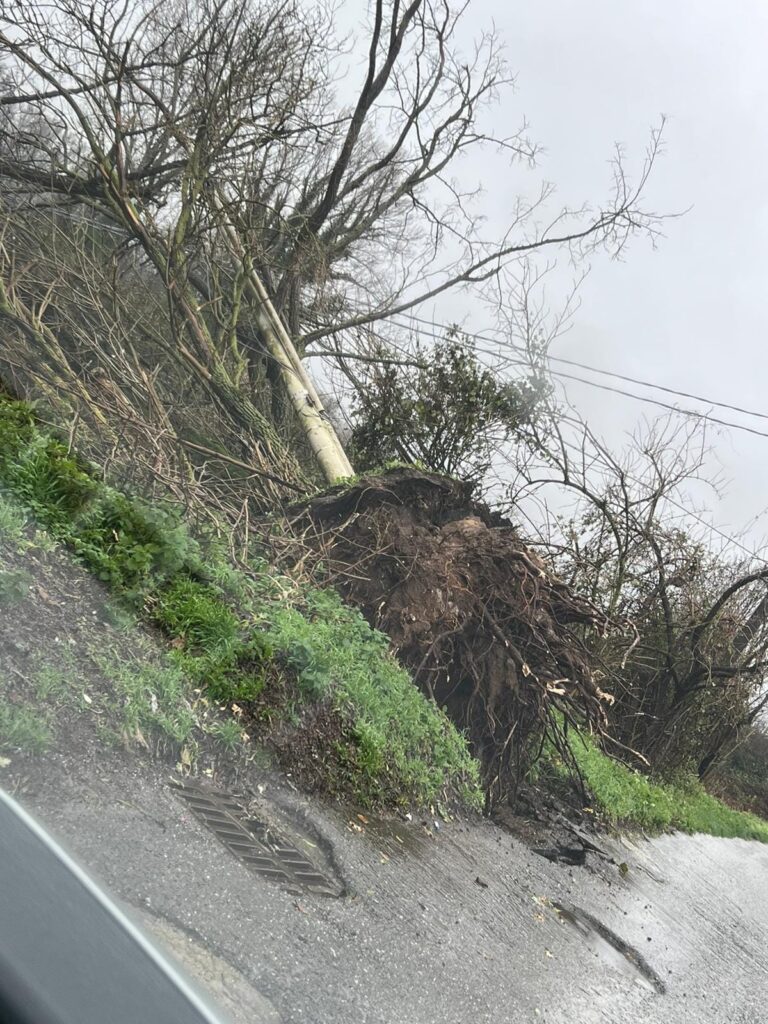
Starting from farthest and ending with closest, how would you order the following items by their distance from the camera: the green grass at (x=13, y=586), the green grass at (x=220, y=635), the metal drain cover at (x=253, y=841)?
the green grass at (x=220, y=635)
the green grass at (x=13, y=586)
the metal drain cover at (x=253, y=841)

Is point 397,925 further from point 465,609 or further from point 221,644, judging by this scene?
point 465,609

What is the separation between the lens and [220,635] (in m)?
5.59

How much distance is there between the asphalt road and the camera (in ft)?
10.7

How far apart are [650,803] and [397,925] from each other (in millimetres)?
9047

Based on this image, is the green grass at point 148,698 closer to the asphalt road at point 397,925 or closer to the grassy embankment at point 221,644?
the grassy embankment at point 221,644

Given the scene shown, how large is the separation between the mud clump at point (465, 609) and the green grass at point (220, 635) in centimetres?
80

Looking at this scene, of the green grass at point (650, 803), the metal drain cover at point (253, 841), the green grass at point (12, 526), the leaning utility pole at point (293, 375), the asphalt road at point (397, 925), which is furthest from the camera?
the green grass at point (650, 803)

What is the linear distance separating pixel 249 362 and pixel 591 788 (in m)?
6.23

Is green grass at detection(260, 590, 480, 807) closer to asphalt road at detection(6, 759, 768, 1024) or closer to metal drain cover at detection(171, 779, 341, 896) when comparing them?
asphalt road at detection(6, 759, 768, 1024)

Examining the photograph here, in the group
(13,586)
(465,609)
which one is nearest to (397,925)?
(13,586)

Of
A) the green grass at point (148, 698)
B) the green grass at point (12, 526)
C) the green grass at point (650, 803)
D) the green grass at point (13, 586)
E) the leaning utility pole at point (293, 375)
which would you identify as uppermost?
the leaning utility pole at point (293, 375)

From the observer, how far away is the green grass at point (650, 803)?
35.0 feet

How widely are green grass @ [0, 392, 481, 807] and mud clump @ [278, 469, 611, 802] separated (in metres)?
0.80

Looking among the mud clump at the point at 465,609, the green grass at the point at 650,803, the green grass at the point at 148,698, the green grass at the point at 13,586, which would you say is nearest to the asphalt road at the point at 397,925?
the green grass at the point at 148,698
